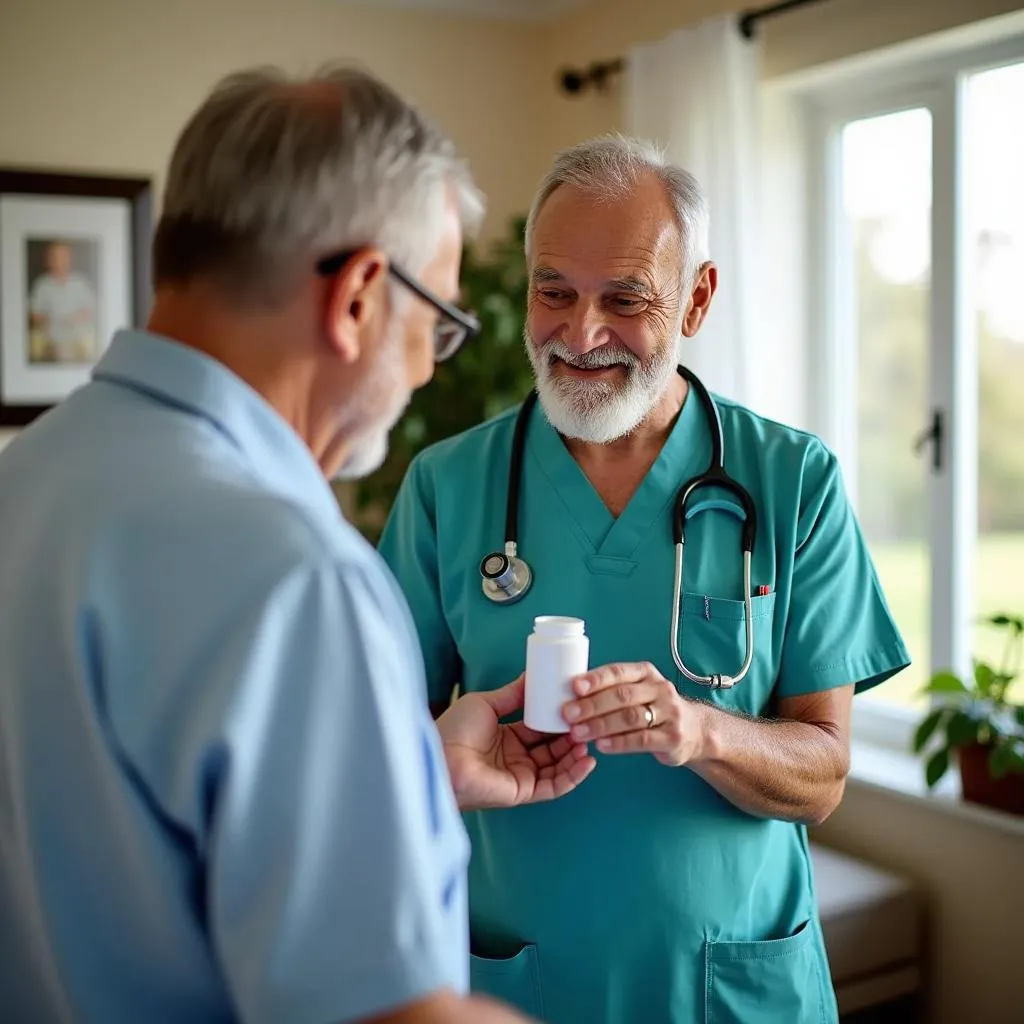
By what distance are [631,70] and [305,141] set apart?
2626 millimetres

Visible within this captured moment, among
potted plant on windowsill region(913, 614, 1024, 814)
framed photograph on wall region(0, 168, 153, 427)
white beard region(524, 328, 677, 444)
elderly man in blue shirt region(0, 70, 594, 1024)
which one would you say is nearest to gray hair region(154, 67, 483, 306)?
elderly man in blue shirt region(0, 70, 594, 1024)

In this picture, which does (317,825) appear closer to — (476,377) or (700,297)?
(700,297)

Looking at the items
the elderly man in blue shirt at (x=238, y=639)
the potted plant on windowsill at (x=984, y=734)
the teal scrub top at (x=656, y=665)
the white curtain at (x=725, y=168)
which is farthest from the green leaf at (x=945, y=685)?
the elderly man in blue shirt at (x=238, y=639)

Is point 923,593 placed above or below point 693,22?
below

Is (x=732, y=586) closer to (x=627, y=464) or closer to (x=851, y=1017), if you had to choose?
(x=627, y=464)

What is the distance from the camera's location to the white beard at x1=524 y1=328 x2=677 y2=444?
1522 millimetres

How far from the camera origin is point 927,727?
2.45 meters

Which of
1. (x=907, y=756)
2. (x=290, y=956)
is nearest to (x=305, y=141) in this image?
(x=290, y=956)

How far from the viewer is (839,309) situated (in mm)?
3160

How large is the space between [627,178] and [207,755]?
1092mm

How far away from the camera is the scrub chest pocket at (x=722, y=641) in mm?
1479

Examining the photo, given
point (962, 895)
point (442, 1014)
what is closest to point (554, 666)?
point (442, 1014)

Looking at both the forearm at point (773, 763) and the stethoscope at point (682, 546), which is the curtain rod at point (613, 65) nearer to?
the stethoscope at point (682, 546)

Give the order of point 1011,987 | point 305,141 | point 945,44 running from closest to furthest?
point 305,141 → point 1011,987 → point 945,44
